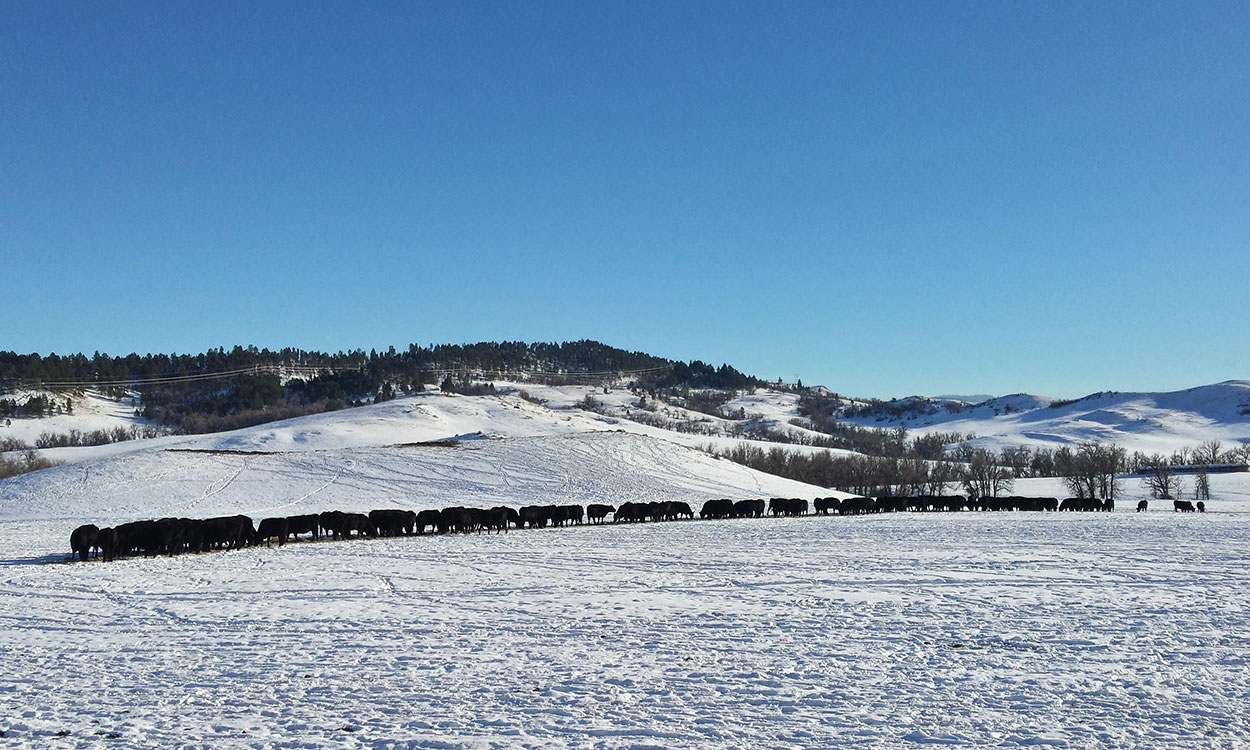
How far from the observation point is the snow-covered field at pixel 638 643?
9.73 metres

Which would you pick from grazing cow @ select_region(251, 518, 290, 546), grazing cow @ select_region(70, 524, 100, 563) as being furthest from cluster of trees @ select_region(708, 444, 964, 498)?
grazing cow @ select_region(70, 524, 100, 563)

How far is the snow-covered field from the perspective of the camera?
973 centimetres

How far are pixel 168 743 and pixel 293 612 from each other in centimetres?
832

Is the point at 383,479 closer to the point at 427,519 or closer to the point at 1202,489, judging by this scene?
the point at 427,519

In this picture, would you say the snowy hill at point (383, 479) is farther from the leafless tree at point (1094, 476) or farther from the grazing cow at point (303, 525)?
the leafless tree at point (1094, 476)

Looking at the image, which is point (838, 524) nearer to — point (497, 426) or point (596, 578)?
point (596, 578)

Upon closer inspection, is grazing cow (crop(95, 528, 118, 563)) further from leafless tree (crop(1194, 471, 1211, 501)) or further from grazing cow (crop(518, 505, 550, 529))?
leafless tree (crop(1194, 471, 1211, 501))

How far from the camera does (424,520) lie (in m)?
38.5

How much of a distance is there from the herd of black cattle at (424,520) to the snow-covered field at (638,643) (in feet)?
4.44

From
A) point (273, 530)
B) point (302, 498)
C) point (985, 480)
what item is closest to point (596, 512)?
point (273, 530)

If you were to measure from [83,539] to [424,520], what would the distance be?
13.8 m

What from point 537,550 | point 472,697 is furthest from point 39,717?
point 537,550

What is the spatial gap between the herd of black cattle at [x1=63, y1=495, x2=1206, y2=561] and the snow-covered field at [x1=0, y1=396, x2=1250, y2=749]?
1352 millimetres

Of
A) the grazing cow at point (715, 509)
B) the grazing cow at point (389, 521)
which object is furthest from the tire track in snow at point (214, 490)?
the grazing cow at point (715, 509)
